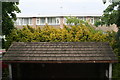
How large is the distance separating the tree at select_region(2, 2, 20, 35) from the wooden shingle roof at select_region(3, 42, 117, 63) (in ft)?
5.85

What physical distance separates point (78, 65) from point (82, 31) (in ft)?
7.20

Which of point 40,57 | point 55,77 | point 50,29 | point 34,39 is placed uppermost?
point 50,29

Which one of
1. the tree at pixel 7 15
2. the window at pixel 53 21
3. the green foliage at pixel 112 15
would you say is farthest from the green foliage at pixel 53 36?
the window at pixel 53 21

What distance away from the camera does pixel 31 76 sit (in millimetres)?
8062

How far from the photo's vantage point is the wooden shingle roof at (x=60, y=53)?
19.9ft

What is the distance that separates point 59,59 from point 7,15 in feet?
15.3

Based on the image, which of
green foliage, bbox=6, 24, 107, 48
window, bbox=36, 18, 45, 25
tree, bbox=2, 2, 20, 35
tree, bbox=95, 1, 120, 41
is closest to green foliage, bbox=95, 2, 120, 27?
tree, bbox=95, 1, 120, 41

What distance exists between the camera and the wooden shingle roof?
6.07 meters

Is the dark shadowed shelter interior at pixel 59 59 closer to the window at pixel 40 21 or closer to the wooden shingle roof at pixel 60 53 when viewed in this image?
the wooden shingle roof at pixel 60 53

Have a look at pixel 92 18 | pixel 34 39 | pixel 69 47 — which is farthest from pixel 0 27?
pixel 92 18

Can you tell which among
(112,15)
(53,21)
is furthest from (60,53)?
(53,21)

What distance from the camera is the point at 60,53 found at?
256 inches

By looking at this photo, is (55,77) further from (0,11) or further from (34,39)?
(0,11)

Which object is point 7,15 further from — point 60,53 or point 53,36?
point 60,53
